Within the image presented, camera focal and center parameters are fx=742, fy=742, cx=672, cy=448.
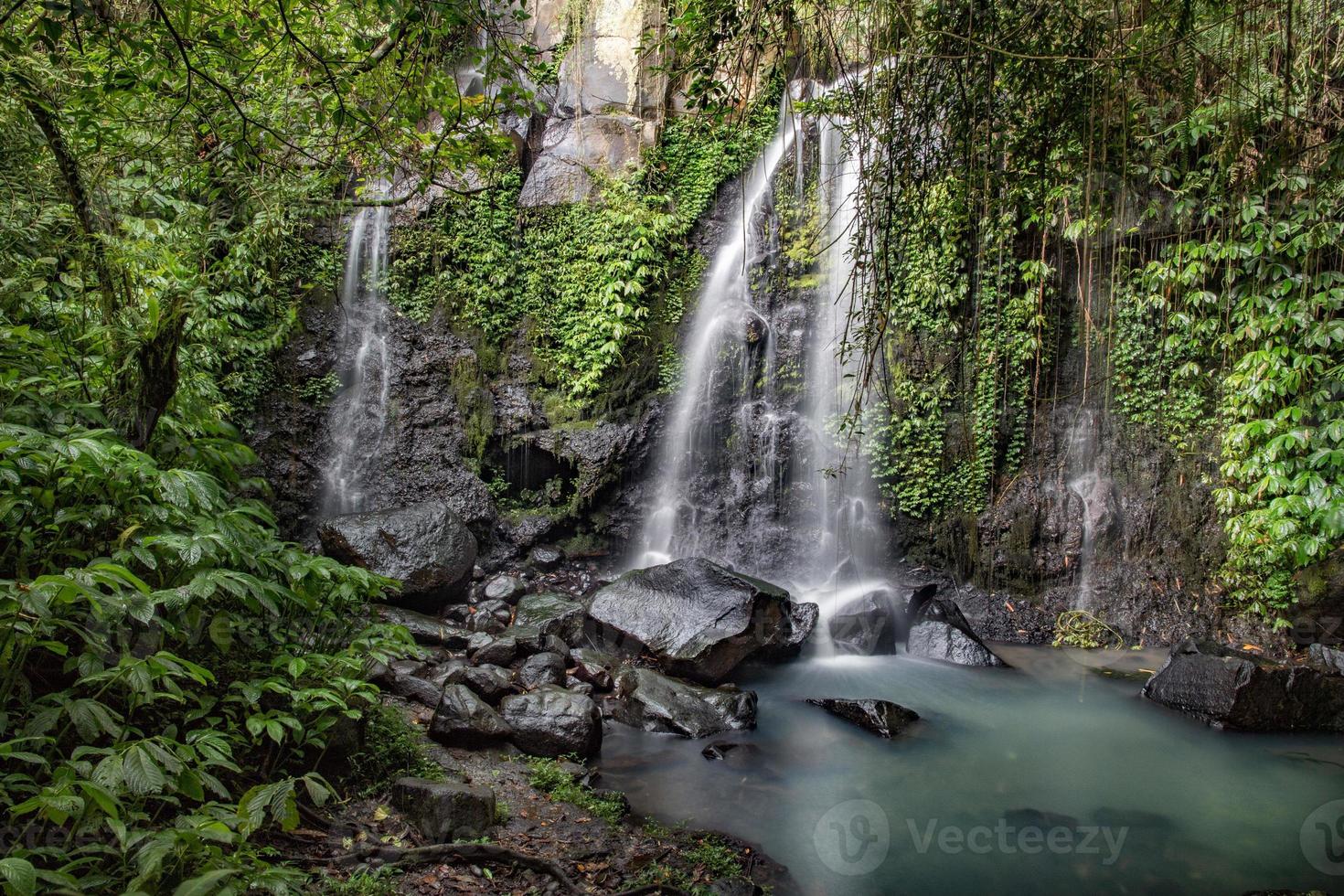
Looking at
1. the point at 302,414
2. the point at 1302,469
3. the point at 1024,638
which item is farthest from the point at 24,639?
the point at 1302,469

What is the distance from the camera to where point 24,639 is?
2.20 meters

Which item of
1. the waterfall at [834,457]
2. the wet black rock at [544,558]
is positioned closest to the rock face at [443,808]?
the wet black rock at [544,558]

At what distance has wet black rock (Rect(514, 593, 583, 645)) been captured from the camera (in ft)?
21.4

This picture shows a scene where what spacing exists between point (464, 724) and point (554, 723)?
54 centimetres

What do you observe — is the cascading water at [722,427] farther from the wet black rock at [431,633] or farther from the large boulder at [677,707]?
the large boulder at [677,707]

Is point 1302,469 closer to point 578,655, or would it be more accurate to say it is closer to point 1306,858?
point 1306,858

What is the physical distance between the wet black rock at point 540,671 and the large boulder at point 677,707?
48cm

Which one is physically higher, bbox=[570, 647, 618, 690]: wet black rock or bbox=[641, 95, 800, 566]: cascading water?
bbox=[641, 95, 800, 566]: cascading water

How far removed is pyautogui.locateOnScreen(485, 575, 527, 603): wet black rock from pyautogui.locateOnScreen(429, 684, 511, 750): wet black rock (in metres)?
3.09

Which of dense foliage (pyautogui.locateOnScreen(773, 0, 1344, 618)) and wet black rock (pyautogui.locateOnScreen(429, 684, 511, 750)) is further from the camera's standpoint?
wet black rock (pyautogui.locateOnScreen(429, 684, 511, 750))

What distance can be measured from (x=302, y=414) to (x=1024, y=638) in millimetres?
8256

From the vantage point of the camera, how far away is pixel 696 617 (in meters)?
6.34

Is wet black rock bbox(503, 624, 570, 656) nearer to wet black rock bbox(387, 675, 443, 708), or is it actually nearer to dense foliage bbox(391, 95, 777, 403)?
wet black rock bbox(387, 675, 443, 708)

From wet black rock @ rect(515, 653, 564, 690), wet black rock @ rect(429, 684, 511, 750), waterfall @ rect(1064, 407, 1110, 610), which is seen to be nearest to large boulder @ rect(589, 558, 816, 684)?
wet black rock @ rect(515, 653, 564, 690)
